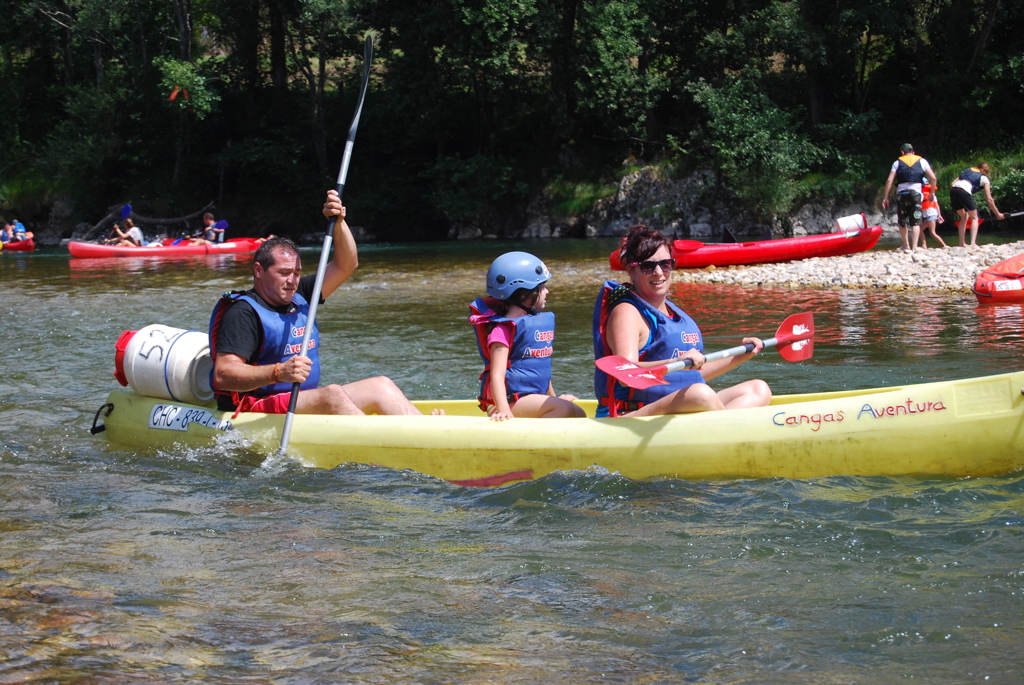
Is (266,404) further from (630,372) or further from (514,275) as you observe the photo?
(630,372)

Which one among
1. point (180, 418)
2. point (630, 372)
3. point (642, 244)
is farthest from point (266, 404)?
point (642, 244)

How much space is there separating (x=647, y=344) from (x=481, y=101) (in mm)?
24556

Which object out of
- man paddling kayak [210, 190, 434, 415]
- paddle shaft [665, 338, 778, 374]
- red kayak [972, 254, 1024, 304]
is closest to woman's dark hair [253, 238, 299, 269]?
man paddling kayak [210, 190, 434, 415]

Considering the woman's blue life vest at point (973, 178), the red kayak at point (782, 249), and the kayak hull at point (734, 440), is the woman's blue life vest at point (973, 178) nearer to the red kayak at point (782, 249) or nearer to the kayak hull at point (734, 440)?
the red kayak at point (782, 249)

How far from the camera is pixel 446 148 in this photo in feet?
96.0

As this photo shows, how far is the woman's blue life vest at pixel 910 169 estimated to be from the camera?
1381 centimetres

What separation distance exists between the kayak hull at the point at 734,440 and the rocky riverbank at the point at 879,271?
762 cm

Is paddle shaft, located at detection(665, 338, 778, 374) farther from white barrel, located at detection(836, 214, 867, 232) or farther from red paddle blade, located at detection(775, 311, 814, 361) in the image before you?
white barrel, located at detection(836, 214, 867, 232)

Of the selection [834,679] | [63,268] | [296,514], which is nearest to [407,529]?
[296,514]

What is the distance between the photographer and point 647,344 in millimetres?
4566

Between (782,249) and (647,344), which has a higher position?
(782,249)

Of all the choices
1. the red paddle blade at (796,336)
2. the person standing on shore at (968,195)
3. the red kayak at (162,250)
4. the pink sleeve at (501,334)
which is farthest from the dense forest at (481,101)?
the pink sleeve at (501,334)

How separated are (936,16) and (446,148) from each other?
13480 mm

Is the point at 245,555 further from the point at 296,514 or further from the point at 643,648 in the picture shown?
the point at 643,648
